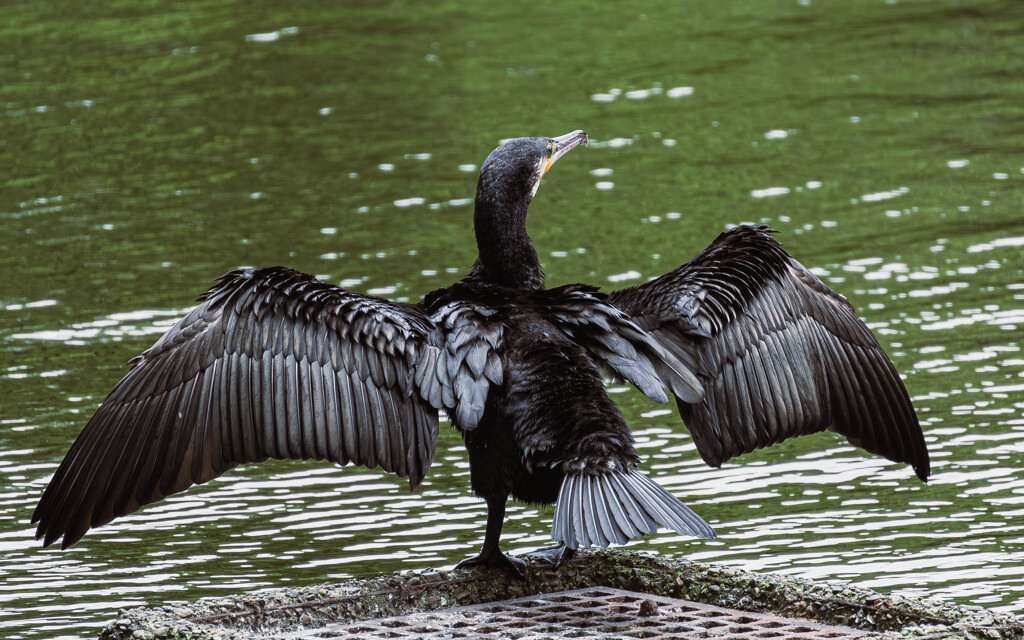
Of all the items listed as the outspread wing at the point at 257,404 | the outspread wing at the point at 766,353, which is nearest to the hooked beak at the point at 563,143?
the outspread wing at the point at 766,353

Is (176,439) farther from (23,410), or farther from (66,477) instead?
(23,410)

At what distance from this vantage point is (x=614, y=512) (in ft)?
15.0

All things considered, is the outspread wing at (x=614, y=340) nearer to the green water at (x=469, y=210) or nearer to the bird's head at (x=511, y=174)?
the bird's head at (x=511, y=174)

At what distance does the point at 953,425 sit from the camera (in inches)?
299

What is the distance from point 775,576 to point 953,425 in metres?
Result: 2.93

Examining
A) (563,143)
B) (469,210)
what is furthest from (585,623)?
(469,210)

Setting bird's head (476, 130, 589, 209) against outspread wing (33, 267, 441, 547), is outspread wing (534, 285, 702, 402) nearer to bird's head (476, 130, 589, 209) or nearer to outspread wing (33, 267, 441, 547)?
outspread wing (33, 267, 441, 547)

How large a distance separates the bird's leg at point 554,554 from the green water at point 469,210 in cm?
100

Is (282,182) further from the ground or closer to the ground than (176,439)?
further from the ground

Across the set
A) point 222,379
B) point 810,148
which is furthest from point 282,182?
point 222,379

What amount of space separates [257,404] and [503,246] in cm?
110

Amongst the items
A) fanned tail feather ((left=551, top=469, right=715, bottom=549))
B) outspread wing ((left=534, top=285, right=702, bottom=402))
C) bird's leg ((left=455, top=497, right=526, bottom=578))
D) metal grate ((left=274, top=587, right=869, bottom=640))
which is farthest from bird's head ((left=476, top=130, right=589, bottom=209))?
metal grate ((left=274, top=587, right=869, bottom=640))

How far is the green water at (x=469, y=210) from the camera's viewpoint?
665 cm

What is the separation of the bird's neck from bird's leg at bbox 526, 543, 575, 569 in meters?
0.92
